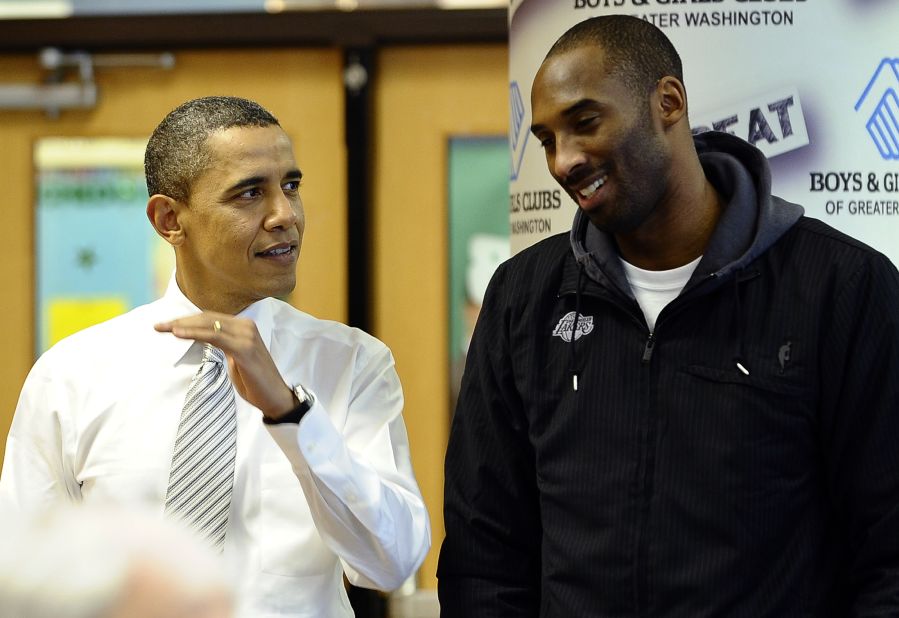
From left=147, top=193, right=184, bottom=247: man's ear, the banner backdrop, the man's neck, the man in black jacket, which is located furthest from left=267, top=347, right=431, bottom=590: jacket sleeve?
the banner backdrop

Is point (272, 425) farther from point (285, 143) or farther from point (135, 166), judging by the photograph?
point (135, 166)

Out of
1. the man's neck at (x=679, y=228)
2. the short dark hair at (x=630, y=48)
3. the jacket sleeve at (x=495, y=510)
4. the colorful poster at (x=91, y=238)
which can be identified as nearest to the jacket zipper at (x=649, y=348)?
the man's neck at (x=679, y=228)

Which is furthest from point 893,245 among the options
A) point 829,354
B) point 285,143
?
point 285,143

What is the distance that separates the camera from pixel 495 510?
1688 mm

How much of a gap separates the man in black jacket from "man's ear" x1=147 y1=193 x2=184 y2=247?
1.92 ft

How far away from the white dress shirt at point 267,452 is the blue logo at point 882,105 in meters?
0.89

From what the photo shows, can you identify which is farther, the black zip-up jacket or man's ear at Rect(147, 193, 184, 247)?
man's ear at Rect(147, 193, 184, 247)

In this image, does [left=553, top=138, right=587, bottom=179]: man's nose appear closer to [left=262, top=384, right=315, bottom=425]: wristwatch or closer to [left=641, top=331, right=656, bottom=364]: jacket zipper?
[left=641, top=331, right=656, bottom=364]: jacket zipper

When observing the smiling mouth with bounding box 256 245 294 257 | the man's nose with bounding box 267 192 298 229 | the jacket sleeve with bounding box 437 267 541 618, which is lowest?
the jacket sleeve with bounding box 437 267 541 618

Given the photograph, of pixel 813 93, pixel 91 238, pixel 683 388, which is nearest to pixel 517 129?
pixel 813 93

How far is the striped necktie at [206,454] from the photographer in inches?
65.1

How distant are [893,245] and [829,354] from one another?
459 mm

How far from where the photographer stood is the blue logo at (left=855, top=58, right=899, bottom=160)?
1.87 metres

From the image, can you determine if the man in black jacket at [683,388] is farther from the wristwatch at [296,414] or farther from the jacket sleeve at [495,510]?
the wristwatch at [296,414]
